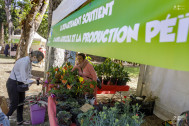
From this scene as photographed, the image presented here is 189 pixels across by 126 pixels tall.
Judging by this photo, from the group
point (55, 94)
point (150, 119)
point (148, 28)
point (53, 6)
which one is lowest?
point (150, 119)

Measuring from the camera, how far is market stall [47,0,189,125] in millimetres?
549

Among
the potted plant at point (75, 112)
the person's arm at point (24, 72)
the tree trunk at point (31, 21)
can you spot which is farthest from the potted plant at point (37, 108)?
the tree trunk at point (31, 21)

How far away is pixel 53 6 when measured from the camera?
12.9ft

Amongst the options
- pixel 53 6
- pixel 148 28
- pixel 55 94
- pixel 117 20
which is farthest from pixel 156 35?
pixel 53 6

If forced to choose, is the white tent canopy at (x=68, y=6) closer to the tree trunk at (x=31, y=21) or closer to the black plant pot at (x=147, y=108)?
the black plant pot at (x=147, y=108)

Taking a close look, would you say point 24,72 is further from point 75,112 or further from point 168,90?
point 168,90

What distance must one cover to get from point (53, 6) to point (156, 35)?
12.5 feet

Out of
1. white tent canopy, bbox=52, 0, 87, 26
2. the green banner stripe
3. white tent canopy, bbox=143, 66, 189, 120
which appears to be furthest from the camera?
white tent canopy, bbox=143, 66, 189, 120

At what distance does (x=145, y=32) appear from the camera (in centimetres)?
69

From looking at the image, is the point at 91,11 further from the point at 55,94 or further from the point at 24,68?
the point at 24,68

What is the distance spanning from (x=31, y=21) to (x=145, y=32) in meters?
7.17

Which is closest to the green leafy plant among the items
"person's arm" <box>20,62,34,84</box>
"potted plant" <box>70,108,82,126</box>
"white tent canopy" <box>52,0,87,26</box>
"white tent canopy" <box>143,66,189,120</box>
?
"person's arm" <box>20,62,34,84</box>

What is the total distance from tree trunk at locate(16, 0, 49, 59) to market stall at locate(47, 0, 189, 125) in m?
6.32

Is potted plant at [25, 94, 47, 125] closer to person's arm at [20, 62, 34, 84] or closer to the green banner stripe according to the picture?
person's arm at [20, 62, 34, 84]
